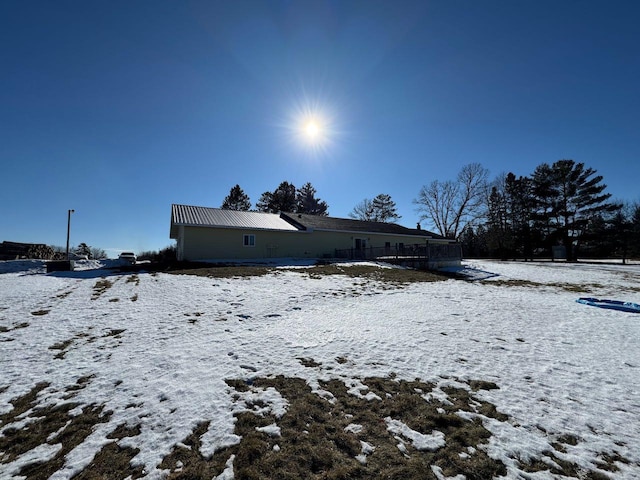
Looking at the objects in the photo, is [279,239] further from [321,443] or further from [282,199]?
[282,199]

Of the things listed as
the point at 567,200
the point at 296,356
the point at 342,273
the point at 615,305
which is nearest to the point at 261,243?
the point at 342,273

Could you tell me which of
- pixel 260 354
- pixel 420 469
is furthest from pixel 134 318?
pixel 420 469

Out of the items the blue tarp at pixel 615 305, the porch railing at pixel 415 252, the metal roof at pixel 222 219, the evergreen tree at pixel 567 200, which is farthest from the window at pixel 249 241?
the evergreen tree at pixel 567 200

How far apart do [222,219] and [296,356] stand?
18492 mm

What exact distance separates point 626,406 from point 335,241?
22388 millimetres

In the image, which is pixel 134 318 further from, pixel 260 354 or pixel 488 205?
pixel 488 205

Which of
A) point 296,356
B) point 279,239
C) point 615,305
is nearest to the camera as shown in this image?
point 296,356

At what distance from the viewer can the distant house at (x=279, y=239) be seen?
63.7ft

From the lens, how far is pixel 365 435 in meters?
2.86

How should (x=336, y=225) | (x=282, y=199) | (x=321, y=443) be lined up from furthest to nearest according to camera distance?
(x=282, y=199) < (x=336, y=225) < (x=321, y=443)

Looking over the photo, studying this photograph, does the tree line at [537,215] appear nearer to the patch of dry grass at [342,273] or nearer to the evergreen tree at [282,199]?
the evergreen tree at [282,199]

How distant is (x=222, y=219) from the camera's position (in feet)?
70.4

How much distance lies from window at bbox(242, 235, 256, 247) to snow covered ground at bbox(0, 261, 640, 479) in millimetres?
11231

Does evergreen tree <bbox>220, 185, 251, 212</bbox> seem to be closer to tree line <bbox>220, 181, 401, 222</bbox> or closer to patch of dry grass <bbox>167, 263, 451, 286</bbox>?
tree line <bbox>220, 181, 401, 222</bbox>
